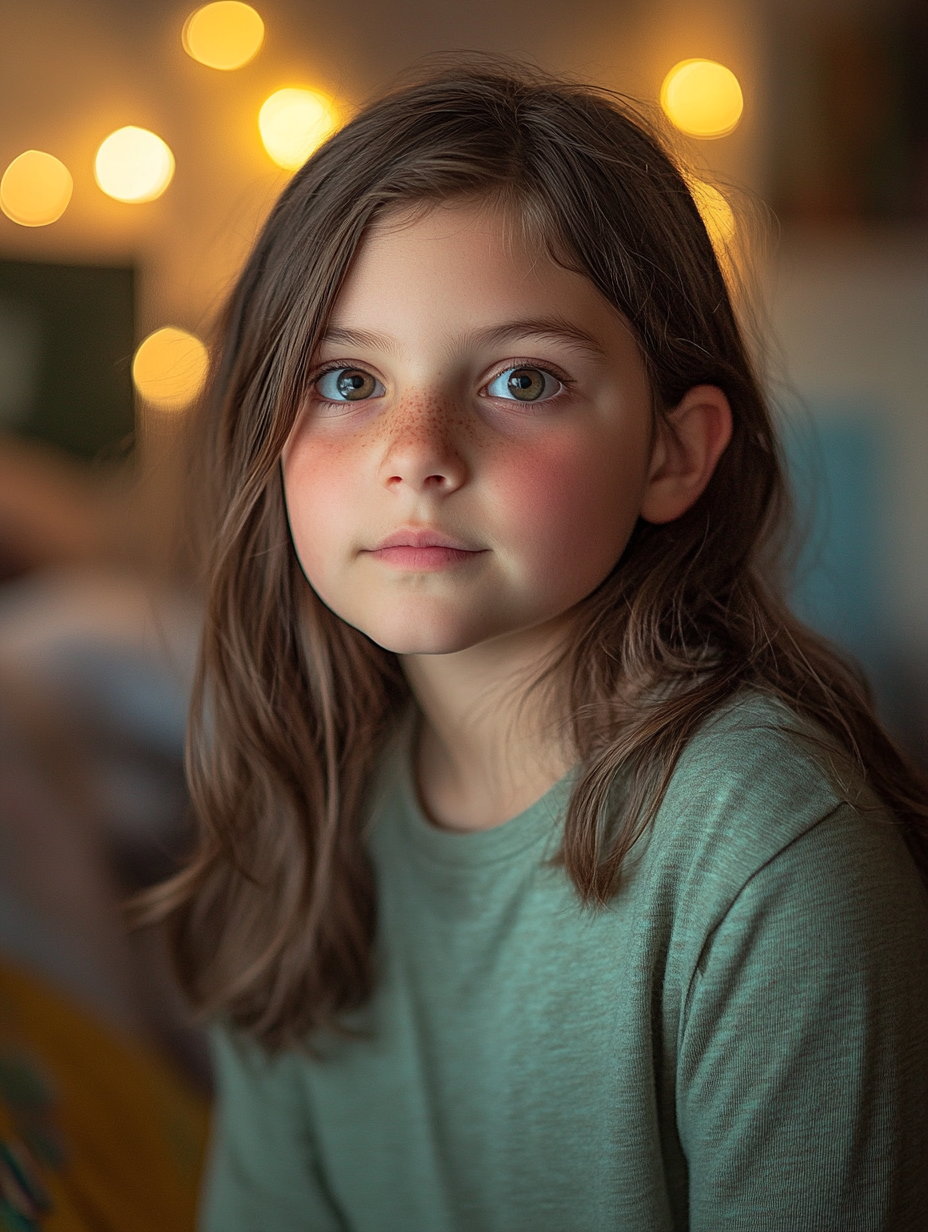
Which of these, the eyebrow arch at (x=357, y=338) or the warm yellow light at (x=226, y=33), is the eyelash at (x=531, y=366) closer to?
the eyebrow arch at (x=357, y=338)

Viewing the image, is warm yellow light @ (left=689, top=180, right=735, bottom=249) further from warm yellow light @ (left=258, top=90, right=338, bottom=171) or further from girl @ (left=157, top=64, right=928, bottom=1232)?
warm yellow light @ (left=258, top=90, right=338, bottom=171)

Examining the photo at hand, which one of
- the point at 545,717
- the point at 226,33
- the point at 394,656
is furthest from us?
the point at 226,33

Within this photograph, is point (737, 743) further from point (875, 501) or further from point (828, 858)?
point (875, 501)

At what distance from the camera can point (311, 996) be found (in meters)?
0.72

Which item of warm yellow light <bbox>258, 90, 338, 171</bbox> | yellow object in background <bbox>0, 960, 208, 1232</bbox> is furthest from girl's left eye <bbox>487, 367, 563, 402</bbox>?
warm yellow light <bbox>258, 90, 338, 171</bbox>

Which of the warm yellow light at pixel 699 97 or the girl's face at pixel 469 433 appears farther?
the warm yellow light at pixel 699 97

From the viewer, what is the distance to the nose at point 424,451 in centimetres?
51

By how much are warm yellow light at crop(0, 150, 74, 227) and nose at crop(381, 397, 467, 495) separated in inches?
63.6

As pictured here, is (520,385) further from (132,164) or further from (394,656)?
(132,164)

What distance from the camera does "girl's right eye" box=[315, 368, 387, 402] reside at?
1.83ft

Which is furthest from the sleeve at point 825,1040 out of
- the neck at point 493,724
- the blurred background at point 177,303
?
the blurred background at point 177,303

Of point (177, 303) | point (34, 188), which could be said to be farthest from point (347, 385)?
point (34, 188)

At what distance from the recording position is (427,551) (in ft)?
1.73

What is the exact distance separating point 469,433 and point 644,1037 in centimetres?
32
